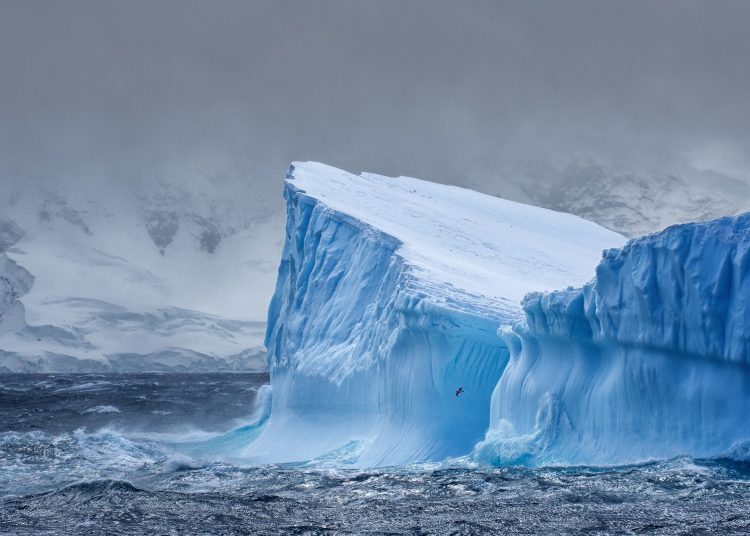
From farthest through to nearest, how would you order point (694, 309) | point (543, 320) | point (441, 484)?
1. point (543, 320)
2. point (441, 484)
3. point (694, 309)

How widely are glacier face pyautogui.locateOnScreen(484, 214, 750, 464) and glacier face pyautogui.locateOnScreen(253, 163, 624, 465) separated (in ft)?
5.42

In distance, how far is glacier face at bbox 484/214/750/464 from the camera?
39.9 feet

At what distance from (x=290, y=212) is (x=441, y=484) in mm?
14101

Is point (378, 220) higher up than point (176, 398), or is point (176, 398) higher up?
point (378, 220)

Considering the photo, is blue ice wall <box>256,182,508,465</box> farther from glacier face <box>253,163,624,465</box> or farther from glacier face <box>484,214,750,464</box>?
glacier face <box>484,214,750,464</box>

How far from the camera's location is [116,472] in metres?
19.1

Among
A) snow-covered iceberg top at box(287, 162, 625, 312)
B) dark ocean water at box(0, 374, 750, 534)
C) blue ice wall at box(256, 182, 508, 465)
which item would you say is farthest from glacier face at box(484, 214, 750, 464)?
snow-covered iceberg top at box(287, 162, 625, 312)

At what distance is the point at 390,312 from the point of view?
19.6 meters

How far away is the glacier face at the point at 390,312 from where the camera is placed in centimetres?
1764

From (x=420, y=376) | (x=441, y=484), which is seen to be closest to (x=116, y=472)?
(x=420, y=376)

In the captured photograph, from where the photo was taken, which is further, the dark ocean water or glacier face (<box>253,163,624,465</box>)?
glacier face (<box>253,163,624,465</box>)

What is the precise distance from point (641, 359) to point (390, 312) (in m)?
7.02

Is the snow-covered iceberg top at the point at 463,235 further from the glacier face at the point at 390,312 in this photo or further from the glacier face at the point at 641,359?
the glacier face at the point at 641,359

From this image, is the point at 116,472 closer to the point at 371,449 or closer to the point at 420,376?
the point at 371,449
